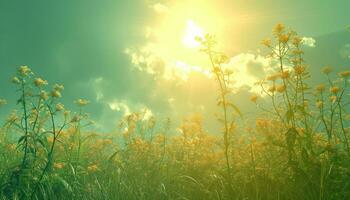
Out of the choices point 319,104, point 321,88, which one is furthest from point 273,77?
point 321,88

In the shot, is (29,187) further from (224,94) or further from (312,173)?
(312,173)

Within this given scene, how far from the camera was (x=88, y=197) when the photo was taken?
217 inches

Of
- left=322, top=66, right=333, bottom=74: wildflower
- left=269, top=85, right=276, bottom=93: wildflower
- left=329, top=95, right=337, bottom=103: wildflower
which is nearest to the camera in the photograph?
left=329, top=95, right=337, bottom=103: wildflower

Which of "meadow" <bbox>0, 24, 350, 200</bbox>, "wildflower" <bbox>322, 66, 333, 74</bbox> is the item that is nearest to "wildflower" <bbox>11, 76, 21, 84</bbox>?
"meadow" <bbox>0, 24, 350, 200</bbox>

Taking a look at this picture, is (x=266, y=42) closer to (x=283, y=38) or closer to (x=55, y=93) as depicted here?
(x=283, y=38)

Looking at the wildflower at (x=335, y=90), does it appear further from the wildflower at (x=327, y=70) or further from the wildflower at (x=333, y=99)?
the wildflower at (x=327, y=70)

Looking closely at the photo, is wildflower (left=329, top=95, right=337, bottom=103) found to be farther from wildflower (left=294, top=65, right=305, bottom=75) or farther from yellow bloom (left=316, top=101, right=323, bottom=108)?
wildflower (left=294, top=65, right=305, bottom=75)

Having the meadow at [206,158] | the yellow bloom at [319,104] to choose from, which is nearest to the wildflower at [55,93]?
the meadow at [206,158]

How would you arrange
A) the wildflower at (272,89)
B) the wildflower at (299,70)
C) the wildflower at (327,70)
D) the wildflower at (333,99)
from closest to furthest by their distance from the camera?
1. the wildflower at (299,70)
2. the wildflower at (333,99)
3. the wildflower at (272,89)
4. the wildflower at (327,70)

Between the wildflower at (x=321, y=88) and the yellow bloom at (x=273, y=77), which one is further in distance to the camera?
the wildflower at (x=321, y=88)

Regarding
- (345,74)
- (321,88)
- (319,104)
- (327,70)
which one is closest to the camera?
(319,104)

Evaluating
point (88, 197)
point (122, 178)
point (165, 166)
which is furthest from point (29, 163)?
point (165, 166)

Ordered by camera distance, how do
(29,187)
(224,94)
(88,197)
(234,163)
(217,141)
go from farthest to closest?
(217,141)
(234,163)
(88,197)
(29,187)
(224,94)

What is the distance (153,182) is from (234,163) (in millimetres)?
1226
